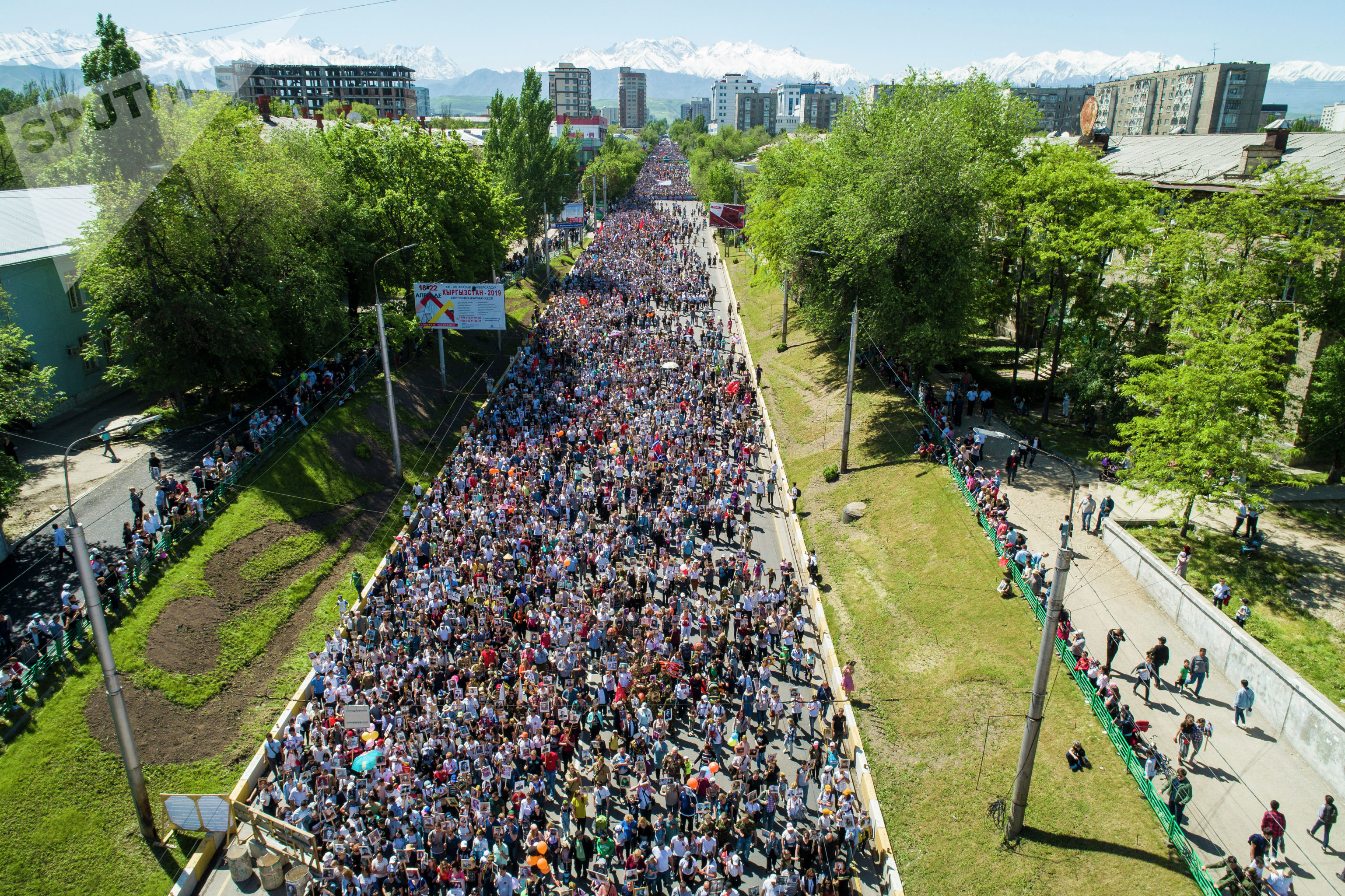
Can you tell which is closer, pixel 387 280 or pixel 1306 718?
pixel 1306 718

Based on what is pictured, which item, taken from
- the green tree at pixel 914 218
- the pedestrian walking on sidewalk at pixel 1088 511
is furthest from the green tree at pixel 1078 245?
the pedestrian walking on sidewalk at pixel 1088 511

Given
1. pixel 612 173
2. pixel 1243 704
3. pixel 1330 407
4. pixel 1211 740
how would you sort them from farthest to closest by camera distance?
pixel 612 173 → pixel 1330 407 → pixel 1243 704 → pixel 1211 740

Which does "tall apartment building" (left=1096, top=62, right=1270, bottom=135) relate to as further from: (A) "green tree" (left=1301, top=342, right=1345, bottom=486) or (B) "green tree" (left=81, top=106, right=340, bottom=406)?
(B) "green tree" (left=81, top=106, right=340, bottom=406)

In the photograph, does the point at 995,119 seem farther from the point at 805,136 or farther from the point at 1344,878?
the point at 1344,878

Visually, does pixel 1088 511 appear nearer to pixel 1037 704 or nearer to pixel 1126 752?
pixel 1126 752

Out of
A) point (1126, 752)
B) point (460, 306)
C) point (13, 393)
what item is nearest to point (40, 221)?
point (13, 393)

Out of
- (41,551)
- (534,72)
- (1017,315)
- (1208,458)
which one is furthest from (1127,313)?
(534,72)
